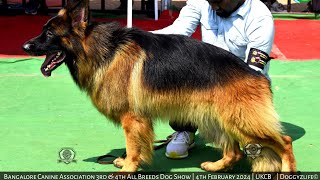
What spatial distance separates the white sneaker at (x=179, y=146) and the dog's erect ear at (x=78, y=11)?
1.37 m

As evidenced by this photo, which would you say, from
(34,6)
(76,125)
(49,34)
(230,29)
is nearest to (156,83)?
(49,34)

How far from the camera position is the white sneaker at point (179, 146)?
5.14m

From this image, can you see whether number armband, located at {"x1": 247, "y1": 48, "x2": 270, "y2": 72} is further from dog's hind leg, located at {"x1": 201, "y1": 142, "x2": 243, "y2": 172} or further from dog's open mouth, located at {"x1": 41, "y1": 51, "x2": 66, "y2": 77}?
dog's open mouth, located at {"x1": 41, "y1": 51, "x2": 66, "y2": 77}

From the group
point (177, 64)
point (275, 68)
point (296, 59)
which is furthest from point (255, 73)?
point (296, 59)

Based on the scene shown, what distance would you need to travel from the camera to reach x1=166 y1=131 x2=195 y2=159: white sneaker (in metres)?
5.14

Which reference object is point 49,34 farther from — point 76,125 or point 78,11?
point 76,125

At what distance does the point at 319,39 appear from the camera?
11117 mm

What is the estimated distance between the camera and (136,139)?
4.57 meters

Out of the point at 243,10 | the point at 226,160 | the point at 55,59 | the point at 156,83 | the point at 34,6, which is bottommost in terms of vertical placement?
the point at 34,6

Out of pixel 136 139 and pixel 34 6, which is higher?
pixel 136 139

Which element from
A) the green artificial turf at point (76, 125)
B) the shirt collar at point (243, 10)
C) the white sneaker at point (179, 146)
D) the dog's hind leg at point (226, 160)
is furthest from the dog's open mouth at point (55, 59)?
the shirt collar at point (243, 10)

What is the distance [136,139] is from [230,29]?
1.34 m

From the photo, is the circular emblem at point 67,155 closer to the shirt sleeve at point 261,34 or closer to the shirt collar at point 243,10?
the shirt sleeve at point 261,34

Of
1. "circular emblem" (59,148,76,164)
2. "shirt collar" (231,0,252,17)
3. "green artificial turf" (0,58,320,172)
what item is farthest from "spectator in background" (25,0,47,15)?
"shirt collar" (231,0,252,17)
